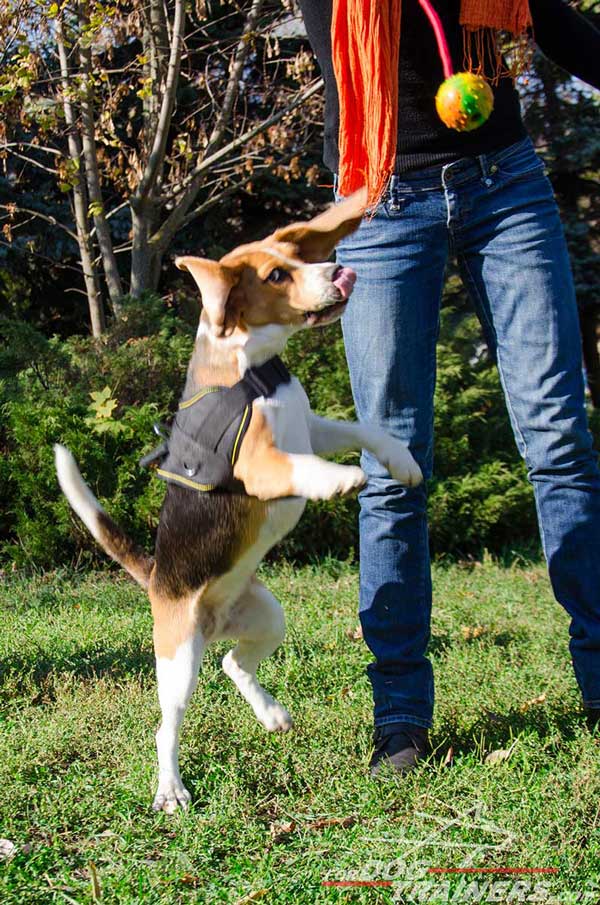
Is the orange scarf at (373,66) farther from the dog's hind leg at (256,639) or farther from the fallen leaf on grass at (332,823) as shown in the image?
the fallen leaf on grass at (332,823)

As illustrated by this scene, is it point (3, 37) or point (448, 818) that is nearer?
point (448, 818)

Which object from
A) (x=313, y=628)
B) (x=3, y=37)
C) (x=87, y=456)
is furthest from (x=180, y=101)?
(x=313, y=628)

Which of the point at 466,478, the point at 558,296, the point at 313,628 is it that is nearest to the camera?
the point at 558,296

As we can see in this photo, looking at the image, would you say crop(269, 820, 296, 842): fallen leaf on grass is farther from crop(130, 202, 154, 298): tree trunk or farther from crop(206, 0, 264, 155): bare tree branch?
crop(206, 0, 264, 155): bare tree branch

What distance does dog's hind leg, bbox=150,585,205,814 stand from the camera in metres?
2.87

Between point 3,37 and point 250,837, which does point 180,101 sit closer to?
point 3,37

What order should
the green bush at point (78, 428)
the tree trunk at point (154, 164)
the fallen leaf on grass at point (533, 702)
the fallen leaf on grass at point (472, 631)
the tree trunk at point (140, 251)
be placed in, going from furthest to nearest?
the tree trunk at point (140, 251), the tree trunk at point (154, 164), the green bush at point (78, 428), the fallen leaf on grass at point (472, 631), the fallen leaf on grass at point (533, 702)

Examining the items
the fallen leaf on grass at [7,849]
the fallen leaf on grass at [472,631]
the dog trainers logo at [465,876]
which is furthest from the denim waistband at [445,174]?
the fallen leaf on grass at [472,631]

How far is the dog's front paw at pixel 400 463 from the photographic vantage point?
113 inches

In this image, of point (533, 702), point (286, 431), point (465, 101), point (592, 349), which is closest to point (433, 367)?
point (286, 431)

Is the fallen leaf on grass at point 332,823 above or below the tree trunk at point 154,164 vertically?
below

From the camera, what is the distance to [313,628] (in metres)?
4.71

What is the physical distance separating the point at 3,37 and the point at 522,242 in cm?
504

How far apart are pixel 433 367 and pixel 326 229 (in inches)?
27.6
